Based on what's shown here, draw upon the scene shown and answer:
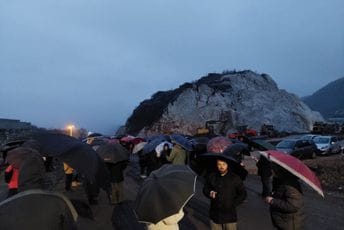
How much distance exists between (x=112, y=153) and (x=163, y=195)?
7204 millimetres

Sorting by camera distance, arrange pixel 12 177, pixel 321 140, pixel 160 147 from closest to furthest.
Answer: pixel 12 177 → pixel 160 147 → pixel 321 140

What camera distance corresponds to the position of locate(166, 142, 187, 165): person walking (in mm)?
13358

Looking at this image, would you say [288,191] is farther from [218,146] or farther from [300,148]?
[300,148]

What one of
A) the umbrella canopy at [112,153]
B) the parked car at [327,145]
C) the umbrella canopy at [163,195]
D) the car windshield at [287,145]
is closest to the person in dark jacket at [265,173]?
the umbrella canopy at [112,153]

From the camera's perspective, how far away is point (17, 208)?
4137 millimetres

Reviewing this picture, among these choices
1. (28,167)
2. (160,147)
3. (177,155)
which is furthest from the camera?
(160,147)

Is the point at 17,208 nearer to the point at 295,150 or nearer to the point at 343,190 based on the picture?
the point at 343,190

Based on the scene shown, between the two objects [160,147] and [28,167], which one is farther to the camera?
[160,147]

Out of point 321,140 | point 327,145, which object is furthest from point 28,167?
point 321,140

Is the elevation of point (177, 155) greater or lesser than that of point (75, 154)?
lesser

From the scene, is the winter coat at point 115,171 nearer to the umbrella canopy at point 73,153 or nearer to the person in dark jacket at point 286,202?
the umbrella canopy at point 73,153

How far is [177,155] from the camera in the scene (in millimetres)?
13445

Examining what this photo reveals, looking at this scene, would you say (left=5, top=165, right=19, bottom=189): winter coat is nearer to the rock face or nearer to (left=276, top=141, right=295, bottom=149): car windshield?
(left=276, top=141, right=295, bottom=149): car windshield

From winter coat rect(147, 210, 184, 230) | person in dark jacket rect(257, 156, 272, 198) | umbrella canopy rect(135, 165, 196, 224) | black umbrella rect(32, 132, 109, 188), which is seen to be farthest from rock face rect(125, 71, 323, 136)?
winter coat rect(147, 210, 184, 230)
